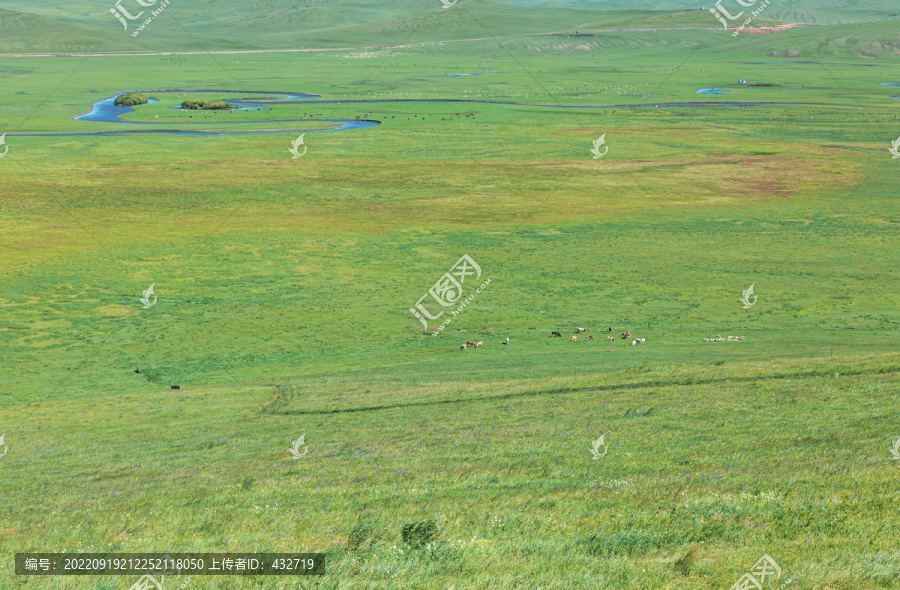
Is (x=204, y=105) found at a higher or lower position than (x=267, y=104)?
higher

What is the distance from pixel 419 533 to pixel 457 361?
2660cm

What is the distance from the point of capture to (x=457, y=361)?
40344 mm

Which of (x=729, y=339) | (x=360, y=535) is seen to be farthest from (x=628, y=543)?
(x=729, y=339)

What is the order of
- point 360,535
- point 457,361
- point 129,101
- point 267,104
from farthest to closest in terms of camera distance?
point 267,104 < point 129,101 < point 457,361 < point 360,535

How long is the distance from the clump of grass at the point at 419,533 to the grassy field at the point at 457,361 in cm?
31

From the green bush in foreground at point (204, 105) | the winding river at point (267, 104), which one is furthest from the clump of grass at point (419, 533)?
the green bush in foreground at point (204, 105)

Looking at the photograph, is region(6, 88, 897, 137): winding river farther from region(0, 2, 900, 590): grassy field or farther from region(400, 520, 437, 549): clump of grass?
region(400, 520, 437, 549): clump of grass

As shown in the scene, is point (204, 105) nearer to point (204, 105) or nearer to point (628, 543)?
point (204, 105)

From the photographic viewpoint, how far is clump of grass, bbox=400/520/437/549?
13.4 m

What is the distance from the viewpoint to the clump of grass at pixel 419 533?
13.4m

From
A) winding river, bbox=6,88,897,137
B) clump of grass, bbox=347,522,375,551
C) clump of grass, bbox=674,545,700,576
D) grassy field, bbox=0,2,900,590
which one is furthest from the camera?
winding river, bbox=6,88,897,137

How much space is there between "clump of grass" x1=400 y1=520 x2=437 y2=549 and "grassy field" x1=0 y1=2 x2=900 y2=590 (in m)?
0.31

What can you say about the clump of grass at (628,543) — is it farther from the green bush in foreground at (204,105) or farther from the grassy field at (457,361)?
the green bush in foreground at (204,105)

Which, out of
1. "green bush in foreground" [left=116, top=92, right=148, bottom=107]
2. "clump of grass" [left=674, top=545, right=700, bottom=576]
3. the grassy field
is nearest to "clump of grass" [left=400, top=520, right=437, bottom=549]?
the grassy field
